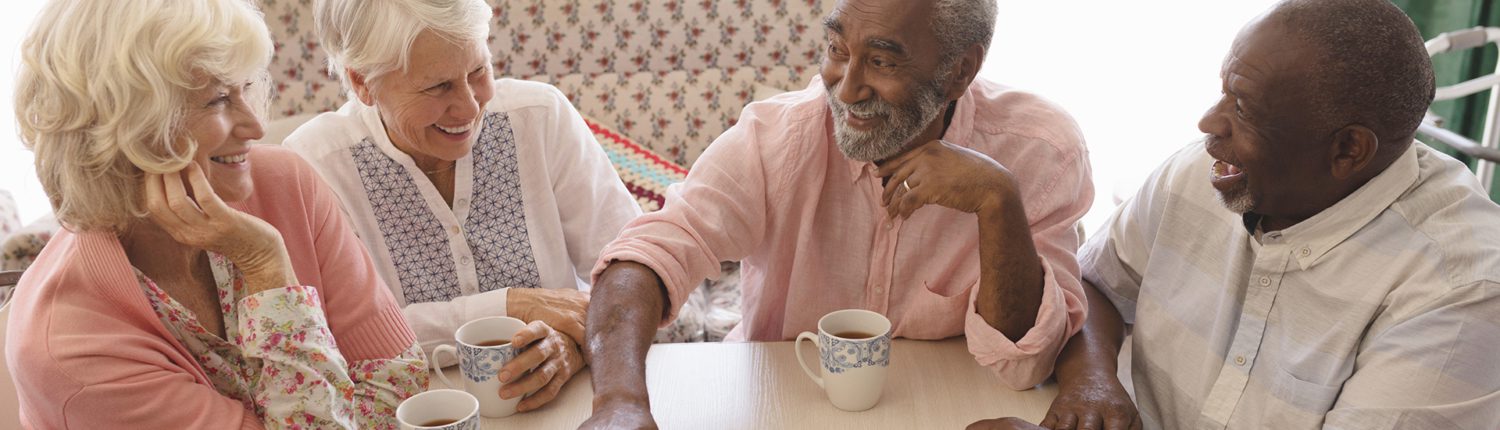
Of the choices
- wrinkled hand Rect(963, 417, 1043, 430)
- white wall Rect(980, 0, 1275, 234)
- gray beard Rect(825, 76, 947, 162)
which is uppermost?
gray beard Rect(825, 76, 947, 162)

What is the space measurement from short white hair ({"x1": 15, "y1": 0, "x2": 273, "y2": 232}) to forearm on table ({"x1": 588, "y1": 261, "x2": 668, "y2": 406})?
531 millimetres

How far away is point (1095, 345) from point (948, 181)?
32cm

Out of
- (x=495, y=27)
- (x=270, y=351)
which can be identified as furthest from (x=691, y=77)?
(x=270, y=351)

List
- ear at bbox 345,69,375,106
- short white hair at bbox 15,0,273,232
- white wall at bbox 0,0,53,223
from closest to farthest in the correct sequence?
short white hair at bbox 15,0,273,232 → ear at bbox 345,69,375,106 → white wall at bbox 0,0,53,223

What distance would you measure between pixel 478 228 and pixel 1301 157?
1330mm

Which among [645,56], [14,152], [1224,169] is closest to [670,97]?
[645,56]

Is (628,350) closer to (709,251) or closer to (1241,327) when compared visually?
(709,251)

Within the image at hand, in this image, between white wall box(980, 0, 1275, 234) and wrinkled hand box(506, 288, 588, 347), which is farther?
white wall box(980, 0, 1275, 234)

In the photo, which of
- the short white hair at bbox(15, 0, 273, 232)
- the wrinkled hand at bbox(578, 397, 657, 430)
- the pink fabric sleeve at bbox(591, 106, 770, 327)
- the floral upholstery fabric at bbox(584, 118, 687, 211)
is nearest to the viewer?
the short white hair at bbox(15, 0, 273, 232)

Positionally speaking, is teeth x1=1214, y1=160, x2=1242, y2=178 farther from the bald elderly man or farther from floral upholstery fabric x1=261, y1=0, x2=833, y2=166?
floral upholstery fabric x1=261, y1=0, x2=833, y2=166

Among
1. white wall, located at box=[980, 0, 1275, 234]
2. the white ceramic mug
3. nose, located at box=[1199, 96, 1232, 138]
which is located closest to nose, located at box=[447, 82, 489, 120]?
the white ceramic mug

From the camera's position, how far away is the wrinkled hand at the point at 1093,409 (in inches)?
54.0

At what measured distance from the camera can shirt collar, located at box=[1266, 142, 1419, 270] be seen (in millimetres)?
1274

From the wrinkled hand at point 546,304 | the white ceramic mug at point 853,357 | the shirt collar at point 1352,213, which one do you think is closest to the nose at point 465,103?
the wrinkled hand at point 546,304
